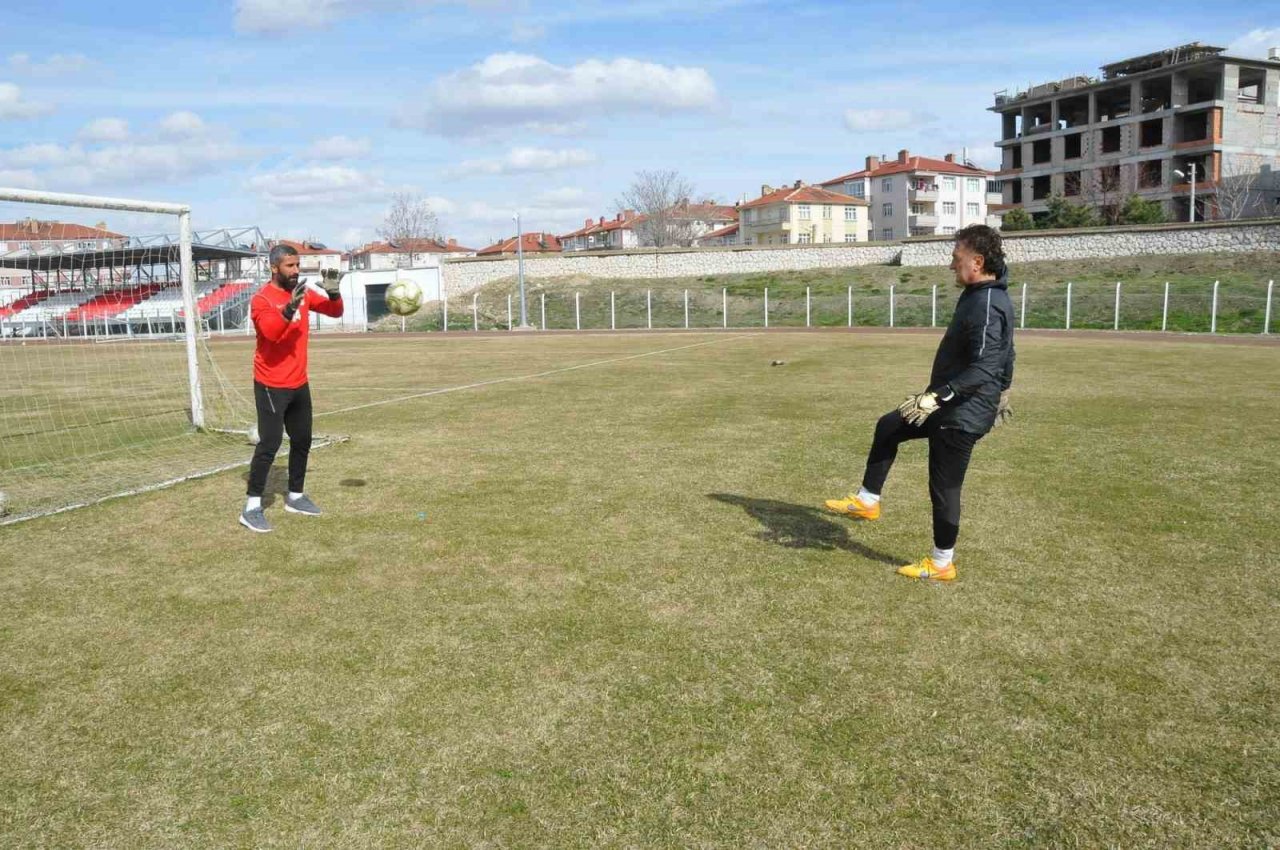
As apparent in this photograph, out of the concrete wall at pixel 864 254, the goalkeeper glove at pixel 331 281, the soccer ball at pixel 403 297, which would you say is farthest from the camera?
the concrete wall at pixel 864 254

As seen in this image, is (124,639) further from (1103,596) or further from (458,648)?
(1103,596)

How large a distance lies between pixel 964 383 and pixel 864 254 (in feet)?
171

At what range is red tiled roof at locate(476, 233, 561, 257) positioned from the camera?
120 m

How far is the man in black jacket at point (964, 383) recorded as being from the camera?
545cm

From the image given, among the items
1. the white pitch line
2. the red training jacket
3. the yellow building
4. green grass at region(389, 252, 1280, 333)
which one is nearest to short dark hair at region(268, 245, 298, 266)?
the red training jacket

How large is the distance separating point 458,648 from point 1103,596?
11.8 feet

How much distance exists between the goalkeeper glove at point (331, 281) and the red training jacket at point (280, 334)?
1.6 inches

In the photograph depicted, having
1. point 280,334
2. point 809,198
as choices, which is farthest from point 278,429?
point 809,198

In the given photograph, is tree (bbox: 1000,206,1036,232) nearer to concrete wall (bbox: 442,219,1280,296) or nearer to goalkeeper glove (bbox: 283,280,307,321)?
concrete wall (bbox: 442,219,1280,296)

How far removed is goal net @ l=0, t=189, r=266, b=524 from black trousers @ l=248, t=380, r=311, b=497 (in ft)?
6.51

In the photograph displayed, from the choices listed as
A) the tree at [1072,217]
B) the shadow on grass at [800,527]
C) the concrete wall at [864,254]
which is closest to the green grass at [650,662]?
the shadow on grass at [800,527]

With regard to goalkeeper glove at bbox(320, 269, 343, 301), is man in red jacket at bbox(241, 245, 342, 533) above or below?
below

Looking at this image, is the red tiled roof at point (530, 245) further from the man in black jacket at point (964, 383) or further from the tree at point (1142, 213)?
the man in black jacket at point (964, 383)

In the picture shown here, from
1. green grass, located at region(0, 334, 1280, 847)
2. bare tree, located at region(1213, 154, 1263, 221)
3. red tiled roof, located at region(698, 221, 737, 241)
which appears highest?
red tiled roof, located at region(698, 221, 737, 241)
